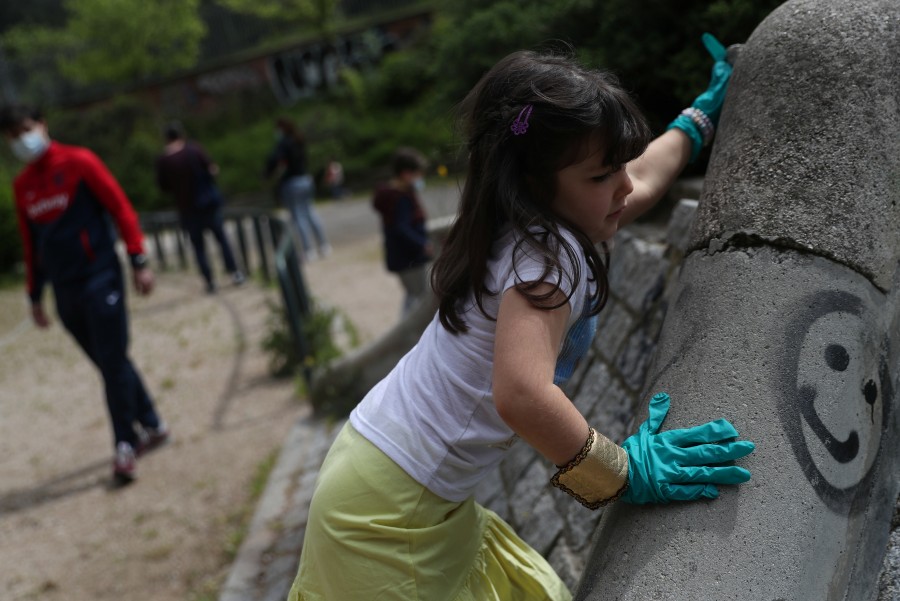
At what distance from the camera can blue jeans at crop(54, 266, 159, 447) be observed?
16.9 ft

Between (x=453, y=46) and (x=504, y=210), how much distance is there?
11.3 ft

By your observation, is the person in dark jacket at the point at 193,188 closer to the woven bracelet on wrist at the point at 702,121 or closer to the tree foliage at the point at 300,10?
the woven bracelet on wrist at the point at 702,121

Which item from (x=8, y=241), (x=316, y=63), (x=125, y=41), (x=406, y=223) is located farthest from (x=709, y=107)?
(x=125, y=41)

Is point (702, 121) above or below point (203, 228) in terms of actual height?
above

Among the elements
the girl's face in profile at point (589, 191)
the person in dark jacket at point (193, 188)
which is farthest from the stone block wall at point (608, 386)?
the person in dark jacket at point (193, 188)

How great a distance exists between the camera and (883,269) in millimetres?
2016

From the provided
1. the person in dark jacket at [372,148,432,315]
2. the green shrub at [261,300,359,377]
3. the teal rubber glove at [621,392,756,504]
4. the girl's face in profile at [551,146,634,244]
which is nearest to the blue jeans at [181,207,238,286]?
the green shrub at [261,300,359,377]

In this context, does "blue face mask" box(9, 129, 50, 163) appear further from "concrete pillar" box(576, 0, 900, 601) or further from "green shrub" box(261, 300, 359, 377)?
"concrete pillar" box(576, 0, 900, 601)

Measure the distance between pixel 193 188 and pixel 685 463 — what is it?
30.3ft

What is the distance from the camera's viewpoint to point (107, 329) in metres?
5.18

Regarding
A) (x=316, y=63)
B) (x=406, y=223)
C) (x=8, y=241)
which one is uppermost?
(x=406, y=223)

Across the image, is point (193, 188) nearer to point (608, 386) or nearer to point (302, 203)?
point (302, 203)

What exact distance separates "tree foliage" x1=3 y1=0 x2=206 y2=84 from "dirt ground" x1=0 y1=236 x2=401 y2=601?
19.1 metres

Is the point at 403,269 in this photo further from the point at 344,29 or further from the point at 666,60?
the point at 344,29
